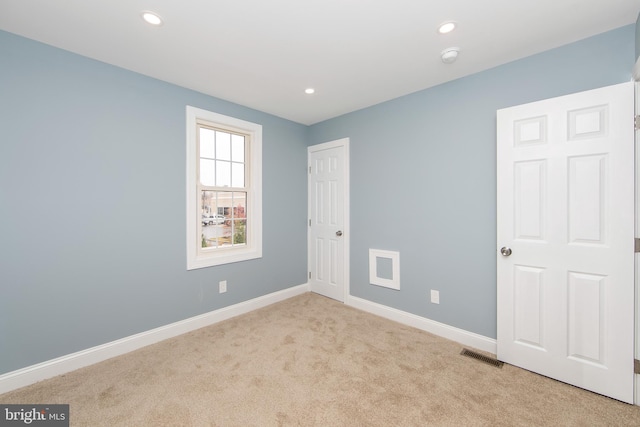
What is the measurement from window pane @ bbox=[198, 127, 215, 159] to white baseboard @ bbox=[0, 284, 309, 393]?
1.82 meters

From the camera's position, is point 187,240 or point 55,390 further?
point 187,240

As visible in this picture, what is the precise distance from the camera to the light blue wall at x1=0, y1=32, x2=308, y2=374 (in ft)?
6.21

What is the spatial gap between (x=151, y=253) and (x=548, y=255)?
3.44 metres

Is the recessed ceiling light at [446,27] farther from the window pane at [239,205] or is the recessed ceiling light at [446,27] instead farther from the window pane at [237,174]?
the window pane at [239,205]

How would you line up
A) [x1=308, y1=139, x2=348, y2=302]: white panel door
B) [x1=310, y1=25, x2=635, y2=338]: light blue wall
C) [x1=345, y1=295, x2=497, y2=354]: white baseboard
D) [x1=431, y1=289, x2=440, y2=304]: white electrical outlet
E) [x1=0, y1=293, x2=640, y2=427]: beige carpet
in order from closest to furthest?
[x1=0, y1=293, x2=640, y2=427]: beige carpet < [x1=310, y1=25, x2=635, y2=338]: light blue wall < [x1=345, y1=295, x2=497, y2=354]: white baseboard < [x1=431, y1=289, x2=440, y2=304]: white electrical outlet < [x1=308, y1=139, x2=348, y2=302]: white panel door

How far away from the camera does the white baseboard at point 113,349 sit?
1.89 m

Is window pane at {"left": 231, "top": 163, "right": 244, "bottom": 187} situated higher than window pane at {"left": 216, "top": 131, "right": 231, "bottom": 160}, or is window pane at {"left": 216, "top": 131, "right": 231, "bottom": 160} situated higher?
window pane at {"left": 216, "top": 131, "right": 231, "bottom": 160}

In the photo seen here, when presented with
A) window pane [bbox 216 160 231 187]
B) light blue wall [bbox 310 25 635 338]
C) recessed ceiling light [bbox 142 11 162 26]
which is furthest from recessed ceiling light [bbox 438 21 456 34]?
window pane [bbox 216 160 231 187]

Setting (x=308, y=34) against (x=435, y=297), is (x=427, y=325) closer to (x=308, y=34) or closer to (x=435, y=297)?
(x=435, y=297)

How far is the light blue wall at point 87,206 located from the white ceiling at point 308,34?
0.27 m

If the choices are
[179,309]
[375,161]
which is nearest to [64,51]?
[179,309]

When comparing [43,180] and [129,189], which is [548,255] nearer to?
[129,189]

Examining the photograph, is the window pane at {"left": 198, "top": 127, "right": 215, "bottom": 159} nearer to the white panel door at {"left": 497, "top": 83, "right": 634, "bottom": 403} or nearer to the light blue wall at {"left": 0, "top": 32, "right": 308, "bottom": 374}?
the light blue wall at {"left": 0, "top": 32, "right": 308, "bottom": 374}

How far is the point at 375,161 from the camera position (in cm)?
321
